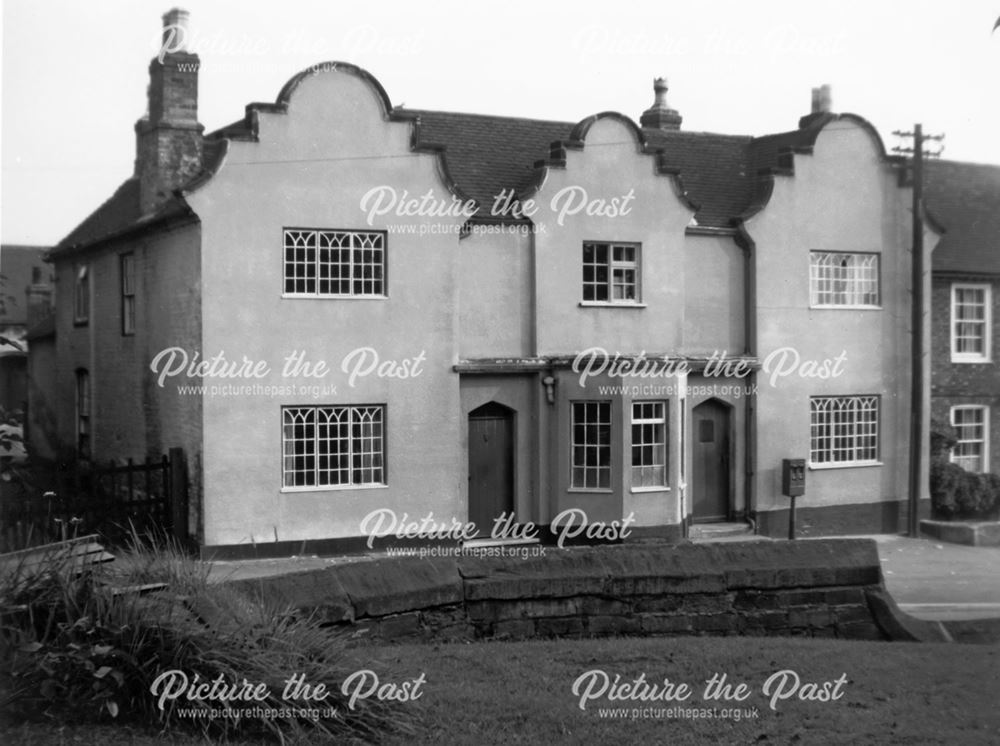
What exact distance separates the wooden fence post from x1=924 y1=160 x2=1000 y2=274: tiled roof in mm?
→ 16223

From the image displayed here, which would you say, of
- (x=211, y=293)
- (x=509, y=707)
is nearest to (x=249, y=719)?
(x=509, y=707)

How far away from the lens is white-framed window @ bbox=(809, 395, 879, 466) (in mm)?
25797


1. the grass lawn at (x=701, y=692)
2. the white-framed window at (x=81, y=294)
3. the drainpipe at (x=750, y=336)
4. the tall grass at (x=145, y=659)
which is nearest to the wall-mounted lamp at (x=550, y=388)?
the drainpipe at (x=750, y=336)

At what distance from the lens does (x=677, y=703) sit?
311 inches

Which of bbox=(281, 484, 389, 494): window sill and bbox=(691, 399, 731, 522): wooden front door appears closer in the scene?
bbox=(281, 484, 389, 494): window sill

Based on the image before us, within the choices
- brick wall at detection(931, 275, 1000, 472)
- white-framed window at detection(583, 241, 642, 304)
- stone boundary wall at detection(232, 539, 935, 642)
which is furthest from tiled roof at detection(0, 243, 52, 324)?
stone boundary wall at detection(232, 539, 935, 642)

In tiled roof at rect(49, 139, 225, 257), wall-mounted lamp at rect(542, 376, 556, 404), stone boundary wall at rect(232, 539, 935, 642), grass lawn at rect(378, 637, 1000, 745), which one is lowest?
grass lawn at rect(378, 637, 1000, 745)

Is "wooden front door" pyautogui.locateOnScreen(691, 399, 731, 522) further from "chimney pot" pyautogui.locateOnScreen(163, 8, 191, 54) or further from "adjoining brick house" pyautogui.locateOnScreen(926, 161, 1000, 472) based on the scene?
"chimney pot" pyautogui.locateOnScreen(163, 8, 191, 54)

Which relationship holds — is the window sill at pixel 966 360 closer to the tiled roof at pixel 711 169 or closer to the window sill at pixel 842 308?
the window sill at pixel 842 308

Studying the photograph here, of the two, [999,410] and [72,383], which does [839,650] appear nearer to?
[999,410]

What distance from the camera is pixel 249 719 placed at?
6.85 metres

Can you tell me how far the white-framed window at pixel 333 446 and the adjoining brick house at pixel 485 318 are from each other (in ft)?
0.16

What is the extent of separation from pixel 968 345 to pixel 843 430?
3.47 metres

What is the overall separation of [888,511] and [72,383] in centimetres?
1841
